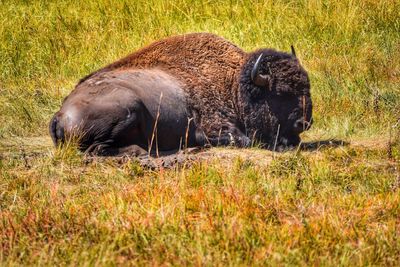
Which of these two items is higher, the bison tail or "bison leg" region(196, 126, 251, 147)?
the bison tail

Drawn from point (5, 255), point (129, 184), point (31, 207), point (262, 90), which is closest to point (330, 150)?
point (262, 90)

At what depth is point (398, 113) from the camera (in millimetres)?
8961

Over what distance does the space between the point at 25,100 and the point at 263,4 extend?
479 cm

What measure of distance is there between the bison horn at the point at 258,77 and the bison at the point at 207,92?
1cm

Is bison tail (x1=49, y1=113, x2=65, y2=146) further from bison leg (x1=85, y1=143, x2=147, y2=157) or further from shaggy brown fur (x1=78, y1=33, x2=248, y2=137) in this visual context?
shaggy brown fur (x1=78, y1=33, x2=248, y2=137)

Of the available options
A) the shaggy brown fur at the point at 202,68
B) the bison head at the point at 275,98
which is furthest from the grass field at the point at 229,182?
the shaggy brown fur at the point at 202,68

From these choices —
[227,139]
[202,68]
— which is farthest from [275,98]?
[202,68]

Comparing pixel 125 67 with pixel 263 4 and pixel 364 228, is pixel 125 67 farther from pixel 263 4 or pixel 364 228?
pixel 263 4

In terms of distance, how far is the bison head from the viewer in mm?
8727

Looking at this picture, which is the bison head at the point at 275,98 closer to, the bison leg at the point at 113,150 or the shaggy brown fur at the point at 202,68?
the shaggy brown fur at the point at 202,68

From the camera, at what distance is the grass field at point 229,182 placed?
4.51 metres

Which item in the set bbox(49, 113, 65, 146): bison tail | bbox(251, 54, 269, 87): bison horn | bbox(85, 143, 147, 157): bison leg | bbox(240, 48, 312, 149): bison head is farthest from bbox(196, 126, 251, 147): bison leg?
bbox(49, 113, 65, 146): bison tail

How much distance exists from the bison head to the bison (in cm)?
1

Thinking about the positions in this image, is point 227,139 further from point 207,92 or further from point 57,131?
point 57,131
